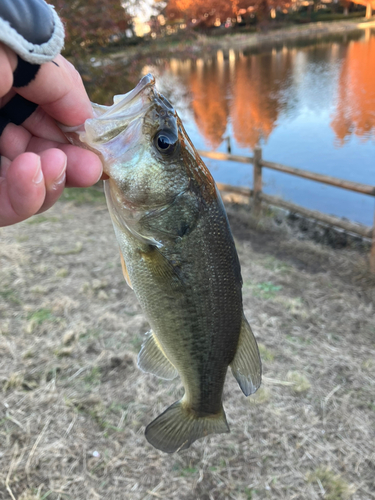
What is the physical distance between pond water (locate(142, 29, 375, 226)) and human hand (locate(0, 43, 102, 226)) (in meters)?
7.09

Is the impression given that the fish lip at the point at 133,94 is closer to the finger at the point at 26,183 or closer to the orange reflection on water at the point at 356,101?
the finger at the point at 26,183

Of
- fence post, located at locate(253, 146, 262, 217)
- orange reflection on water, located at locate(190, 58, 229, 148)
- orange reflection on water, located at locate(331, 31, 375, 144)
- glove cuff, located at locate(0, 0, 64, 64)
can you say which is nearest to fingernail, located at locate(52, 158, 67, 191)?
glove cuff, located at locate(0, 0, 64, 64)

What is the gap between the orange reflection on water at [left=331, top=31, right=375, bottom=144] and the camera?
10.9m

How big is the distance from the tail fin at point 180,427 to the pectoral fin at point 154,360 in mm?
157

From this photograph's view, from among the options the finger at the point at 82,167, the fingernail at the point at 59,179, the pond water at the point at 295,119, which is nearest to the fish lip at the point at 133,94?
the finger at the point at 82,167

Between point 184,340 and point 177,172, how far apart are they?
0.70m

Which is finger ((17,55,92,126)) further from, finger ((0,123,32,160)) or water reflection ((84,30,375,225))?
water reflection ((84,30,375,225))

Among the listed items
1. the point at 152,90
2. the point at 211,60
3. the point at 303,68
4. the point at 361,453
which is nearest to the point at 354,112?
the point at 303,68

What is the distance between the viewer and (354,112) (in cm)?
1194

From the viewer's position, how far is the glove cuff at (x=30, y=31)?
35.0 inches

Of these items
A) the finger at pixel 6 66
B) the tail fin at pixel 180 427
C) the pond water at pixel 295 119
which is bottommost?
the pond water at pixel 295 119

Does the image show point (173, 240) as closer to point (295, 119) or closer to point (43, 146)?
point (43, 146)

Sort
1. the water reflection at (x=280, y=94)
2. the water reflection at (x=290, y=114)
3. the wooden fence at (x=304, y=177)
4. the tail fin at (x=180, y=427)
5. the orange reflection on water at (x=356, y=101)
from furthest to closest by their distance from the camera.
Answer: the water reflection at (x=280, y=94)
the orange reflection on water at (x=356, y=101)
the water reflection at (x=290, y=114)
the wooden fence at (x=304, y=177)
the tail fin at (x=180, y=427)

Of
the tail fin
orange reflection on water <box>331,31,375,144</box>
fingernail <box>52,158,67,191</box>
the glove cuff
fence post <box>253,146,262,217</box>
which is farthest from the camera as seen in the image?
orange reflection on water <box>331,31,375,144</box>
